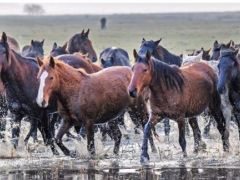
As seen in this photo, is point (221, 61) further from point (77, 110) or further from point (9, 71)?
point (9, 71)

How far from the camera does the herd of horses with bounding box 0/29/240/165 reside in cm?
1238

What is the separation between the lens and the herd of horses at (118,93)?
12.4m

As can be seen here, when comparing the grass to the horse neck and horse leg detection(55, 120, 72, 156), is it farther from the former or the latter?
horse leg detection(55, 120, 72, 156)

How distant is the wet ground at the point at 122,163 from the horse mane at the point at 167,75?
38.7 inches

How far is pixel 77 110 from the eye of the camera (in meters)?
12.5

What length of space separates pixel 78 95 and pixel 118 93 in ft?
2.63

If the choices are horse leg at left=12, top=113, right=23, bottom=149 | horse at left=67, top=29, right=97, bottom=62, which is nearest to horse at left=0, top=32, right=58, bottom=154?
A: horse leg at left=12, top=113, right=23, bottom=149

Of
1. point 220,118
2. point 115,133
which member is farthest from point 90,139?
point 220,118

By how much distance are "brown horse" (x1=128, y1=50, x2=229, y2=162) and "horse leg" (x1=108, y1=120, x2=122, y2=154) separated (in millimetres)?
1186

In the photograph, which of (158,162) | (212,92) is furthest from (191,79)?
(158,162)

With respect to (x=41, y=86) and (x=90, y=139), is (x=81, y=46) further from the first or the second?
(x=41, y=86)

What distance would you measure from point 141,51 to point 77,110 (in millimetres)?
1257

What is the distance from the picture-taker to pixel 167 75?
12578 millimetres

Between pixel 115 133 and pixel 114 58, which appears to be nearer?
pixel 115 133
